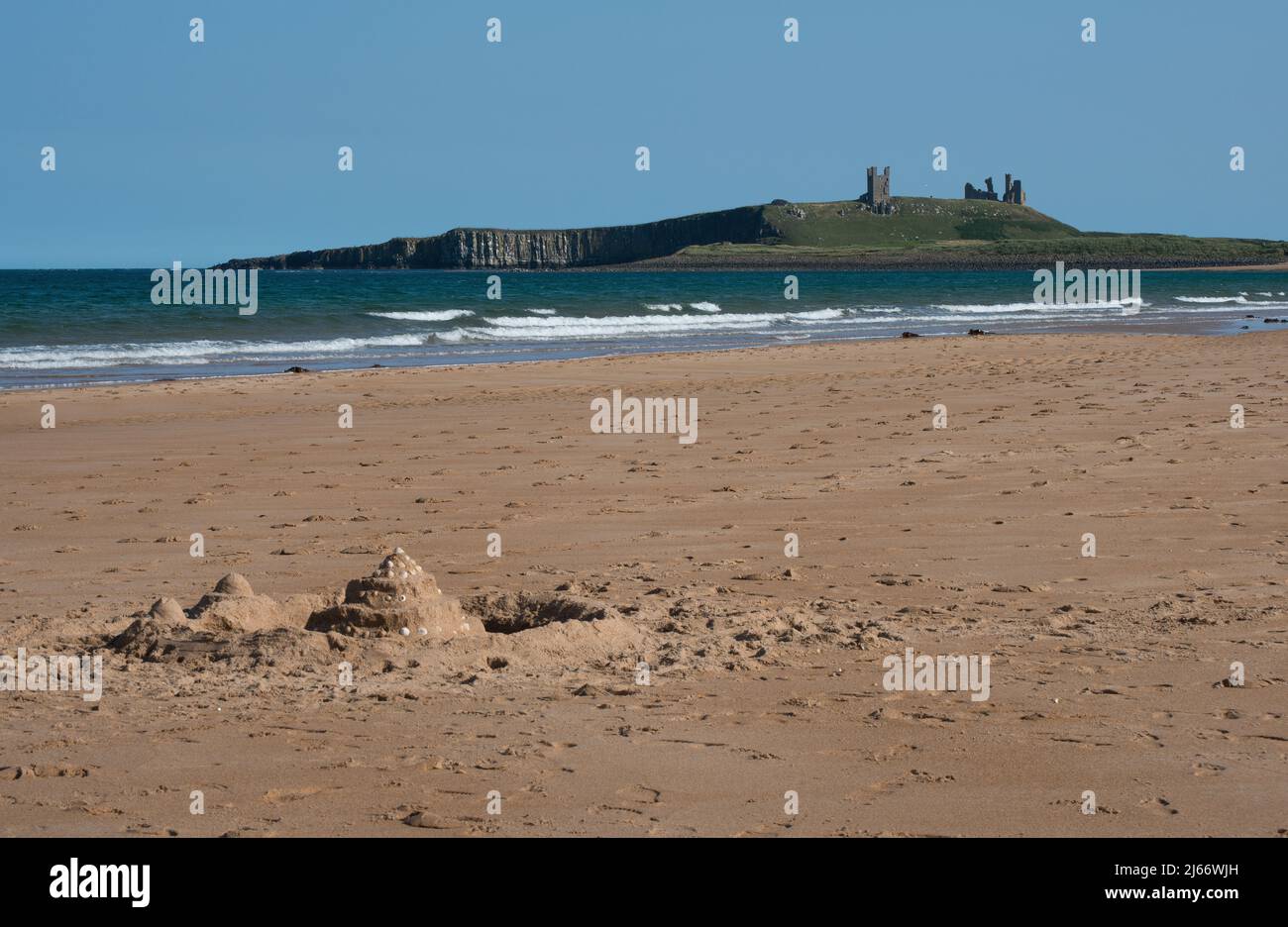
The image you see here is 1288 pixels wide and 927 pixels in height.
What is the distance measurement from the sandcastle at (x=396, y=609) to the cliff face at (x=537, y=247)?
552ft

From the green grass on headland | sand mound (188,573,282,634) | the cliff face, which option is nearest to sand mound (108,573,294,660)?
sand mound (188,573,282,634)

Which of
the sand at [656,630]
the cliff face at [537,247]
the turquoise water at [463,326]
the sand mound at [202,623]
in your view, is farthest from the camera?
the cliff face at [537,247]

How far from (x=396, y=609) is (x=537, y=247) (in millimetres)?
171763

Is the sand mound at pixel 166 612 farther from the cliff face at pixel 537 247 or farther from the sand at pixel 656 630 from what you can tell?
the cliff face at pixel 537 247

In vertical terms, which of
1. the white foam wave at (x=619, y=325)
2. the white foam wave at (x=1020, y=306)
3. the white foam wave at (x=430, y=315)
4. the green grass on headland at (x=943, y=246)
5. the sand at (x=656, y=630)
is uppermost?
the green grass on headland at (x=943, y=246)

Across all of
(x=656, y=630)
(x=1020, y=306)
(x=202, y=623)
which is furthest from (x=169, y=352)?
(x=1020, y=306)

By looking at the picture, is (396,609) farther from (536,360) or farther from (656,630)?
(536,360)

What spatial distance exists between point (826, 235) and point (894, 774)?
17743 centimetres

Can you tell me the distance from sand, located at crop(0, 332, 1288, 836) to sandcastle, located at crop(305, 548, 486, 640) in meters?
0.02

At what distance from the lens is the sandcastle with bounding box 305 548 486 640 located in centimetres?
606

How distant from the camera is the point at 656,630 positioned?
20.5ft

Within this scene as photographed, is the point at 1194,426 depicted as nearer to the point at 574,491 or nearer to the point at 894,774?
the point at 574,491

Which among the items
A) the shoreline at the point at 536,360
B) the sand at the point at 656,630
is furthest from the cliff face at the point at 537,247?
the sand at the point at 656,630

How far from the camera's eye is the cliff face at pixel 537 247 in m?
173
